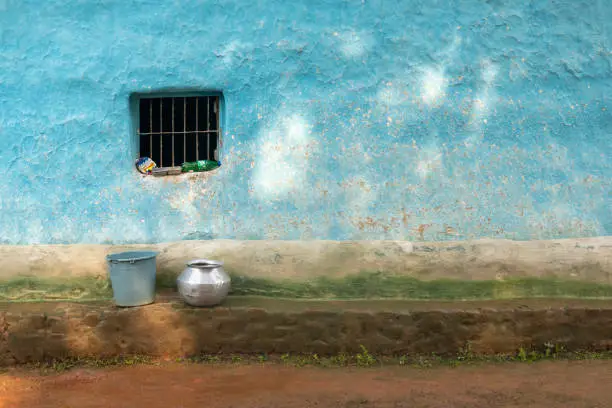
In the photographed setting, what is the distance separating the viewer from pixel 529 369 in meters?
4.88

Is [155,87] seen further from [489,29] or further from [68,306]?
[489,29]

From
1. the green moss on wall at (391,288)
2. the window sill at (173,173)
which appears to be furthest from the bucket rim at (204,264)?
the window sill at (173,173)

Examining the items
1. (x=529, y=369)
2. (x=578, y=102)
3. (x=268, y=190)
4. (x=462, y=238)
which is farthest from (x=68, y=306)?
(x=578, y=102)

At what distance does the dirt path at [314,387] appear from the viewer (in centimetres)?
427

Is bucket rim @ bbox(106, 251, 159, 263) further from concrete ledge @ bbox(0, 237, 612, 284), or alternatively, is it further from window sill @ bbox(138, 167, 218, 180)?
window sill @ bbox(138, 167, 218, 180)

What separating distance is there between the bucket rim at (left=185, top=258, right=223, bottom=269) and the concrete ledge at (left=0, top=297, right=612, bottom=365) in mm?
323

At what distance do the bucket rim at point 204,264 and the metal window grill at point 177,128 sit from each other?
879 mm

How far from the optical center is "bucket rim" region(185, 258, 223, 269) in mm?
4887

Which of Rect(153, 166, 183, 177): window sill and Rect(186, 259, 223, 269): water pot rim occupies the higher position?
Rect(153, 166, 183, 177): window sill

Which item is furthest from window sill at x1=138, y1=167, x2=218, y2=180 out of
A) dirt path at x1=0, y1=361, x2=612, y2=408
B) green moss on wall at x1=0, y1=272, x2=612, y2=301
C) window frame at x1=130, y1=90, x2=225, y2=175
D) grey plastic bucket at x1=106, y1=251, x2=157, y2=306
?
dirt path at x1=0, y1=361, x2=612, y2=408

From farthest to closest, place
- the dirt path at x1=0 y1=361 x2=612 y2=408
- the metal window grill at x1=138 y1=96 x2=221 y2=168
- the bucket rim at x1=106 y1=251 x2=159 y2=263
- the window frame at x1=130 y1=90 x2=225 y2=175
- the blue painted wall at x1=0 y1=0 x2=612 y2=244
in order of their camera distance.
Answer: the metal window grill at x1=138 y1=96 x2=221 y2=168
the window frame at x1=130 y1=90 x2=225 y2=175
the blue painted wall at x1=0 y1=0 x2=612 y2=244
the bucket rim at x1=106 y1=251 x2=159 y2=263
the dirt path at x1=0 y1=361 x2=612 y2=408

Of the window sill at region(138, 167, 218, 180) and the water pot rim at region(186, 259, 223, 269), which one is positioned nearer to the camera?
the water pot rim at region(186, 259, 223, 269)

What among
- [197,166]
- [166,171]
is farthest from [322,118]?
[166,171]

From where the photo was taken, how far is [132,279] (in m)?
4.87
